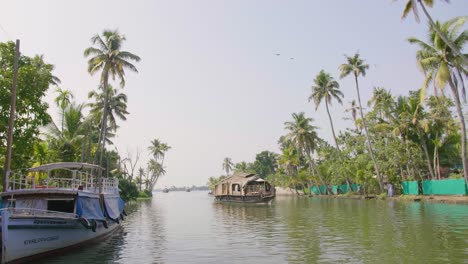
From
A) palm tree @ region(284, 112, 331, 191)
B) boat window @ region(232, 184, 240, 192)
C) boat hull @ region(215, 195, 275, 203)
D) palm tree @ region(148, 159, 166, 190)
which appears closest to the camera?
boat hull @ region(215, 195, 275, 203)

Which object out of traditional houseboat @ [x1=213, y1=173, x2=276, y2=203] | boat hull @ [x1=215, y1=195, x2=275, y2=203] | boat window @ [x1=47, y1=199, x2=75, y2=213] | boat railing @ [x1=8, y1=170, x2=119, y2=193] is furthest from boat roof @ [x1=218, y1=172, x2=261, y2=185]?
boat window @ [x1=47, y1=199, x2=75, y2=213]

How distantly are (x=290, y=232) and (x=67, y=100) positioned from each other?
101ft

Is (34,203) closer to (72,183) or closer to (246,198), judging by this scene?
(72,183)

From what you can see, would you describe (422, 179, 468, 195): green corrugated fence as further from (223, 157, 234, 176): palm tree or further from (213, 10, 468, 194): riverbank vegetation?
(223, 157, 234, 176): palm tree

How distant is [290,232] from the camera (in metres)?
19.6

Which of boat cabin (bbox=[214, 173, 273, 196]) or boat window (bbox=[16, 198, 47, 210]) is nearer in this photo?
boat window (bbox=[16, 198, 47, 210])

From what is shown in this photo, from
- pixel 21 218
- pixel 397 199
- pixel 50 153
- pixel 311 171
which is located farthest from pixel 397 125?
pixel 21 218

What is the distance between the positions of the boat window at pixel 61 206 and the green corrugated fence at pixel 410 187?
1446 inches

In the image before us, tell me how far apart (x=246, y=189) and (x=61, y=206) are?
34006 mm

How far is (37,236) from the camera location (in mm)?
13539

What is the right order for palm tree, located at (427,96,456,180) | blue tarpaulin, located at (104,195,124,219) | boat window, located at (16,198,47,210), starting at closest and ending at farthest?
boat window, located at (16,198,47,210), blue tarpaulin, located at (104,195,124,219), palm tree, located at (427,96,456,180)

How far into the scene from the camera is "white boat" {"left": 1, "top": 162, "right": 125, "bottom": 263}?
1257cm

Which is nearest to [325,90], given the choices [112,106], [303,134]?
[303,134]

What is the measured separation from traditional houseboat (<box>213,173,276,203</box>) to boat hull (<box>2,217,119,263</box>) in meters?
30.6
